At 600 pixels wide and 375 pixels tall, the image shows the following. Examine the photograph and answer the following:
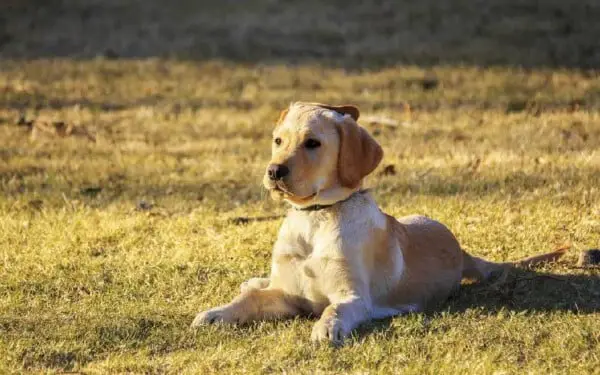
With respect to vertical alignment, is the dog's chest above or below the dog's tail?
above

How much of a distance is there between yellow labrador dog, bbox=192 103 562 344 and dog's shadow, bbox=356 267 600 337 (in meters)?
0.21

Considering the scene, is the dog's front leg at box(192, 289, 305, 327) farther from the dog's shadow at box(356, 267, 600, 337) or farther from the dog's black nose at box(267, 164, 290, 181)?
the dog's black nose at box(267, 164, 290, 181)

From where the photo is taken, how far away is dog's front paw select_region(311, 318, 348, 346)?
5.41 meters

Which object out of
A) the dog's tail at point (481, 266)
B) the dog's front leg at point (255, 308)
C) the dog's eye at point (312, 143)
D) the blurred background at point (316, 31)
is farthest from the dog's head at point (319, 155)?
the blurred background at point (316, 31)

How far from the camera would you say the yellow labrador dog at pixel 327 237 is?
5.72 m

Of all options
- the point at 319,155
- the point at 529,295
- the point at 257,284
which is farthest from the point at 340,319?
the point at 529,295

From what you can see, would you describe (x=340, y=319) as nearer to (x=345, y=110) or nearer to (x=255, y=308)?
(x=255, y=308)

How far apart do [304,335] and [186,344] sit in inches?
21.4

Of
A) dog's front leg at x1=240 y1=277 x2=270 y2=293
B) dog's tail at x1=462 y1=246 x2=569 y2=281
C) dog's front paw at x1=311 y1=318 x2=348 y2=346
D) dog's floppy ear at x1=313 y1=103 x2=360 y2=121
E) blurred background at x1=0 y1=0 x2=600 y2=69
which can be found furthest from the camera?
blurred background at x1=0 y1=0 x2=600 y2=69

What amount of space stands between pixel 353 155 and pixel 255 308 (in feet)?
2.89

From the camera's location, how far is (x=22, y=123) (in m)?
12.4

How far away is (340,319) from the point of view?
552 centimetres

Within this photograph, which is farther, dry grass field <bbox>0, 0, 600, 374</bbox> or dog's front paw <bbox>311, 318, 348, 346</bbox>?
dry grass field <bbox>0, 0, 600, 374</bbox>

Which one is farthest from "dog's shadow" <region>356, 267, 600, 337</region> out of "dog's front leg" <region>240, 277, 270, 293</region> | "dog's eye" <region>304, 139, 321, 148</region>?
"dog's eye" <region>304, 139, 321, 148</region>
